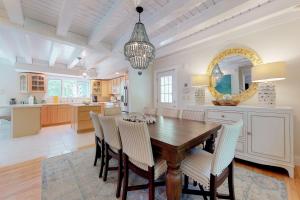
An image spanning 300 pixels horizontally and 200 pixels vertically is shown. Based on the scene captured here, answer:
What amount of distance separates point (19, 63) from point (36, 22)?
11.6 feet

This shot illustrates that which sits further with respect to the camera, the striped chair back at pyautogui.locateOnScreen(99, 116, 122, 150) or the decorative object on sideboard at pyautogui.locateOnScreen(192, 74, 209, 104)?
the decorative object on sideboard at pyautogui.locateOnScreen(192, 74, 209, 104)

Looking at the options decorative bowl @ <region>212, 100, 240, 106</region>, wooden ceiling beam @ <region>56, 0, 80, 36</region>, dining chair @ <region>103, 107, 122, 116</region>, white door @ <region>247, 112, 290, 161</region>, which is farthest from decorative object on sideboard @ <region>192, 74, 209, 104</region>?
wooden ceiling beam @ <region>56, 0, 80, 36</region>

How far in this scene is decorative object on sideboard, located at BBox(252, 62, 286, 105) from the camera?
213cm

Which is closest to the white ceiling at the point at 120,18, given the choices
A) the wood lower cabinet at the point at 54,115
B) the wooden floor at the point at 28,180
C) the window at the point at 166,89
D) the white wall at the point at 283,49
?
the white wall at the point at 283,49

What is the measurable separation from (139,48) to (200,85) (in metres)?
1.95

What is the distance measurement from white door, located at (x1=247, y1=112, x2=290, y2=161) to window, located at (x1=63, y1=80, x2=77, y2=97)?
7.20 m

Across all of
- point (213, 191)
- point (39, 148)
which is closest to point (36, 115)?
point (39, 148)

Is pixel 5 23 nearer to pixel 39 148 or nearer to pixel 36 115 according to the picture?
pixel 39 148

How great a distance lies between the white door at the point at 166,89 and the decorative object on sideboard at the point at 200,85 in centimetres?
86

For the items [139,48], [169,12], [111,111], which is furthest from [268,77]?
[111,111]

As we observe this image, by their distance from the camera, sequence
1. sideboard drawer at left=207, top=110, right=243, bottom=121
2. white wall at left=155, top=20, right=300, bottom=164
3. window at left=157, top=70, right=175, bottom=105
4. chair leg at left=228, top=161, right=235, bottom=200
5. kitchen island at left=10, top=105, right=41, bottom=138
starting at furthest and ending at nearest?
window at left=157, top=70, right=175, bottom=105 < kitchen island at left=10, top=105, right=41, bottom=138 < sideboard drawer at left=207, top=110, right=243, bottom=121 < white wall at left=155, top=20, right=300, bottom=164 < chair leg at left=228, top=161, right=235, bottom=200

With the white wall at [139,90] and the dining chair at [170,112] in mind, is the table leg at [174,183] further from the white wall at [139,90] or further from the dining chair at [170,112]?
the white wall at [139,90]

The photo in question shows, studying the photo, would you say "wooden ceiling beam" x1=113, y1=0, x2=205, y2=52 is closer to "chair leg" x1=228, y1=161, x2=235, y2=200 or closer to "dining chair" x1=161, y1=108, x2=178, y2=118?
"dining chair" x1=161, y1=108, x2=178, y2=118

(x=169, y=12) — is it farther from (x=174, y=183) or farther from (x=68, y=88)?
(x=68, y=88)
